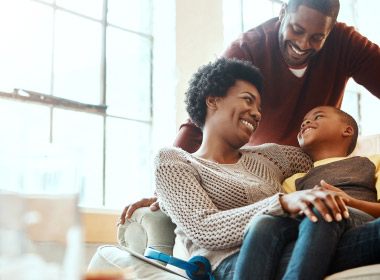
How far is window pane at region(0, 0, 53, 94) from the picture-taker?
2785 millimetres

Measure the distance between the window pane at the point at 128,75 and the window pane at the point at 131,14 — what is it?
0.06 metres

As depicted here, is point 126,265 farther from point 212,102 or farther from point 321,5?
point 321,5

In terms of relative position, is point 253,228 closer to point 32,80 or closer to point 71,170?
point 71,170

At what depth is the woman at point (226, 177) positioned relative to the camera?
1293mm

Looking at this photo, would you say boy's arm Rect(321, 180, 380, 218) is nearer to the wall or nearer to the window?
the window

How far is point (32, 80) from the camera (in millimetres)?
2857

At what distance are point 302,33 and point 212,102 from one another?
0.47 m

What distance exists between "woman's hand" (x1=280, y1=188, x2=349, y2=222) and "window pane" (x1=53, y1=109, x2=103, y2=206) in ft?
5.87

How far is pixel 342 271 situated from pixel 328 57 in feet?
3.88

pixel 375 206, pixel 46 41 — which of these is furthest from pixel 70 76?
pixel 375 206

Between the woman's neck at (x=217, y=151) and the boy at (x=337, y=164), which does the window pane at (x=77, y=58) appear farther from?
the boy at (x=337, y=164)

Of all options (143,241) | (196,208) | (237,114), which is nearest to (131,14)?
(237,114)

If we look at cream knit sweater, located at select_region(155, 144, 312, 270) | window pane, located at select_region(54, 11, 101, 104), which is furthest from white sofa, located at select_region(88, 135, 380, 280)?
window pane, located at select_region(54, 11, 101, 104)

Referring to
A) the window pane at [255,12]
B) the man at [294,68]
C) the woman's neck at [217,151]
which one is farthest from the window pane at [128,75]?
the woman's neck at [217,151]
